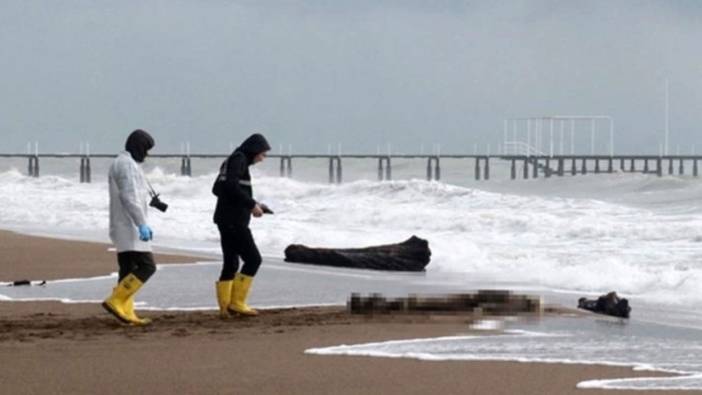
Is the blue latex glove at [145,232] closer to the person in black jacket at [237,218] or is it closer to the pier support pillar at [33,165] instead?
the person in black jacket at [237,218]

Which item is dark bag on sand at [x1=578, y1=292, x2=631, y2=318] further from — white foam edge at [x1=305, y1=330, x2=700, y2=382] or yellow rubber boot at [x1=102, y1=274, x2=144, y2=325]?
yellow rubber boot at [x1=102, y1=274, x2=144, y2=325]

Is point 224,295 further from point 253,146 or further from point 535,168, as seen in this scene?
point 535,168

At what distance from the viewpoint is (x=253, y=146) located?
919 centimetres

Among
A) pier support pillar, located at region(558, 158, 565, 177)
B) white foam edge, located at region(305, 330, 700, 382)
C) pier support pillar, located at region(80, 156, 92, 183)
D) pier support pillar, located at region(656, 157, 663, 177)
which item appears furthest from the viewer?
pier support pillar, located at region(558, 158, 565, 177)

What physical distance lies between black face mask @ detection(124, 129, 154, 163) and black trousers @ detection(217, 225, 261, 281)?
0.91 m

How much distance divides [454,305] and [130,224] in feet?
7.85

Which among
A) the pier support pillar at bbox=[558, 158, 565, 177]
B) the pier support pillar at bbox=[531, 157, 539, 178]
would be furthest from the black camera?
the pier support pillar at bbox=[558, 158, 565, 177]

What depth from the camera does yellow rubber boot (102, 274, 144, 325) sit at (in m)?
8.46

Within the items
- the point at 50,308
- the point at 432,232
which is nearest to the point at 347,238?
the point at 432,232

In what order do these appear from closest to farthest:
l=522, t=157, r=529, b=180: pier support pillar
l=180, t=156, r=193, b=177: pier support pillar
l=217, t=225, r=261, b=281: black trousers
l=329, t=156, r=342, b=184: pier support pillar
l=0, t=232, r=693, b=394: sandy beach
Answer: l=0, t=232, r=693, b=394: sandy beach
l=217, t=225, r=261, b=281: black trousers
l=180, t=156, r=193, b=177: pier support pillar
l=329, t=156, r=342, b=184: pier support pillar
l=522, t=157, r=529, b=180: pier support pillar

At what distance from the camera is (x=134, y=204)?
8.43 metres

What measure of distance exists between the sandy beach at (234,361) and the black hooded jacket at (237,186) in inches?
27.9

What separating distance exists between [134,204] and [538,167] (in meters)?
83.7

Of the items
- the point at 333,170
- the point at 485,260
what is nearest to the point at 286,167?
the point at 333,170
